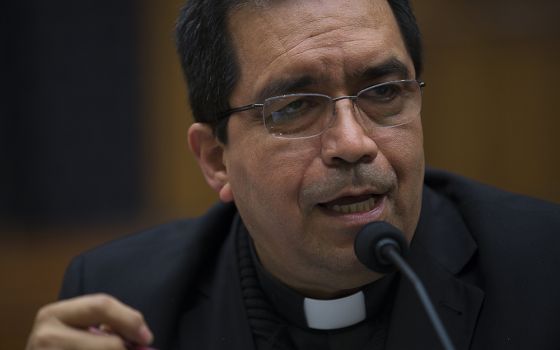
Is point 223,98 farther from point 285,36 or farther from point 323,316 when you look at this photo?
point 323,316

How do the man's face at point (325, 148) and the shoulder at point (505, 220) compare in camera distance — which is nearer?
the man's face at point (325, 148)

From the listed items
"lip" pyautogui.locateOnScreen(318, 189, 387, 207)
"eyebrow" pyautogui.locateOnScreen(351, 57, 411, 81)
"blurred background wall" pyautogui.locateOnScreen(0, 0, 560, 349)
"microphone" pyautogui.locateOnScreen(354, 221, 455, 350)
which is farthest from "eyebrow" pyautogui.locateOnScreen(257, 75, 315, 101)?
"blurred background wall" pyautogui.locateOnScreen(0, 0, 560, 349)

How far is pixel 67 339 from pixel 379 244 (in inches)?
24.3

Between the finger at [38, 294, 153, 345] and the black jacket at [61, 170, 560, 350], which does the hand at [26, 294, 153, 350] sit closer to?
the finger at [38, 294, 153, 345]

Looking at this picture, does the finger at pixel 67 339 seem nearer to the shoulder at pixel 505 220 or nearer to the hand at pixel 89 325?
the hand at pixel 89 325

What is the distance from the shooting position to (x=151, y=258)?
7.22ft

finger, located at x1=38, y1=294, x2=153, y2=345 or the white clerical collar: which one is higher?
finger, located at x1=38, y1=294, x2=153, y2=345

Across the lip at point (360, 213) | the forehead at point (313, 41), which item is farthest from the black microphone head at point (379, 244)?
the forehead at point (313, 41)

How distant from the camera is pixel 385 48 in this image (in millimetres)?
1710

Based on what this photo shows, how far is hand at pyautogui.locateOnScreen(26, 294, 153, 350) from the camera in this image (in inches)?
55.7

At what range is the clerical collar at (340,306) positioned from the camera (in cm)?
188

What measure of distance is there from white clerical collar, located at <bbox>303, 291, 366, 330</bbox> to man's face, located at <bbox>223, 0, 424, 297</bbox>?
0.11 meters

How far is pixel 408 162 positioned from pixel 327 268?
0.97 feet

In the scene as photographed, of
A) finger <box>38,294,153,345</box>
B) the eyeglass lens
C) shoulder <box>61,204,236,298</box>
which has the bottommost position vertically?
shoulder <box>61,204,236,298</box>
